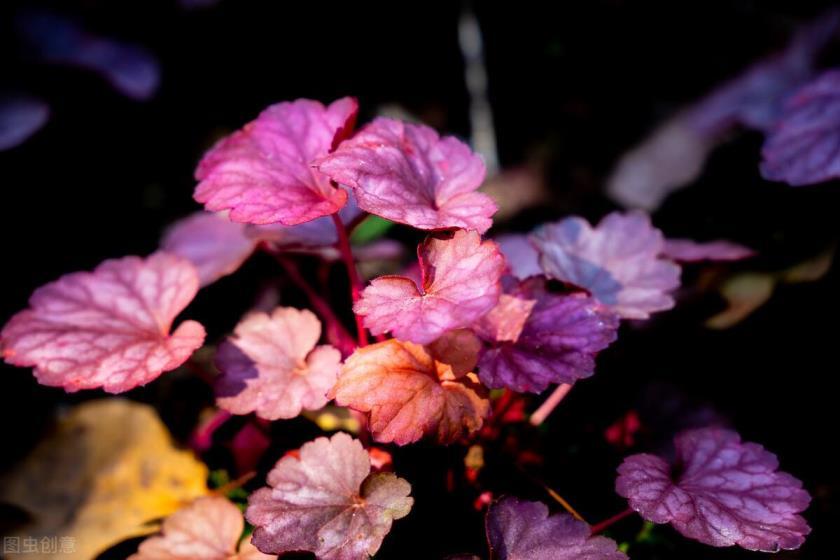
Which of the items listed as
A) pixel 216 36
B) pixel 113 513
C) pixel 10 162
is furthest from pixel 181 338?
pixel 216 36

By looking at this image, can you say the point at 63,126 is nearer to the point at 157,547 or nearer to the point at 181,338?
the point at 181,338

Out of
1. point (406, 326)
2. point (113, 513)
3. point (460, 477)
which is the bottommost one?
point (113, 513)

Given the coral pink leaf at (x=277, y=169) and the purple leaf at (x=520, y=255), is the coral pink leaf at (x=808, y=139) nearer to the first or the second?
the purple leaf at (x=520, y=255)

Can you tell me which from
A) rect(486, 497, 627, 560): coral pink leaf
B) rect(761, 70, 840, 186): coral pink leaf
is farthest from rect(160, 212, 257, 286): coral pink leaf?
rect(761, 70, 840, 186): coral pink leaf

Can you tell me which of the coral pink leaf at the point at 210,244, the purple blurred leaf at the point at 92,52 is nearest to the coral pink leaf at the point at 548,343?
the coral pink leaf at the point at 210,244

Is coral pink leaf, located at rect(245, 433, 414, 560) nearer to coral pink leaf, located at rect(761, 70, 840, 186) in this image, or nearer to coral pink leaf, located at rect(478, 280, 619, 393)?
coral pink leaf, located at rect(478, 280, 619, 393)
